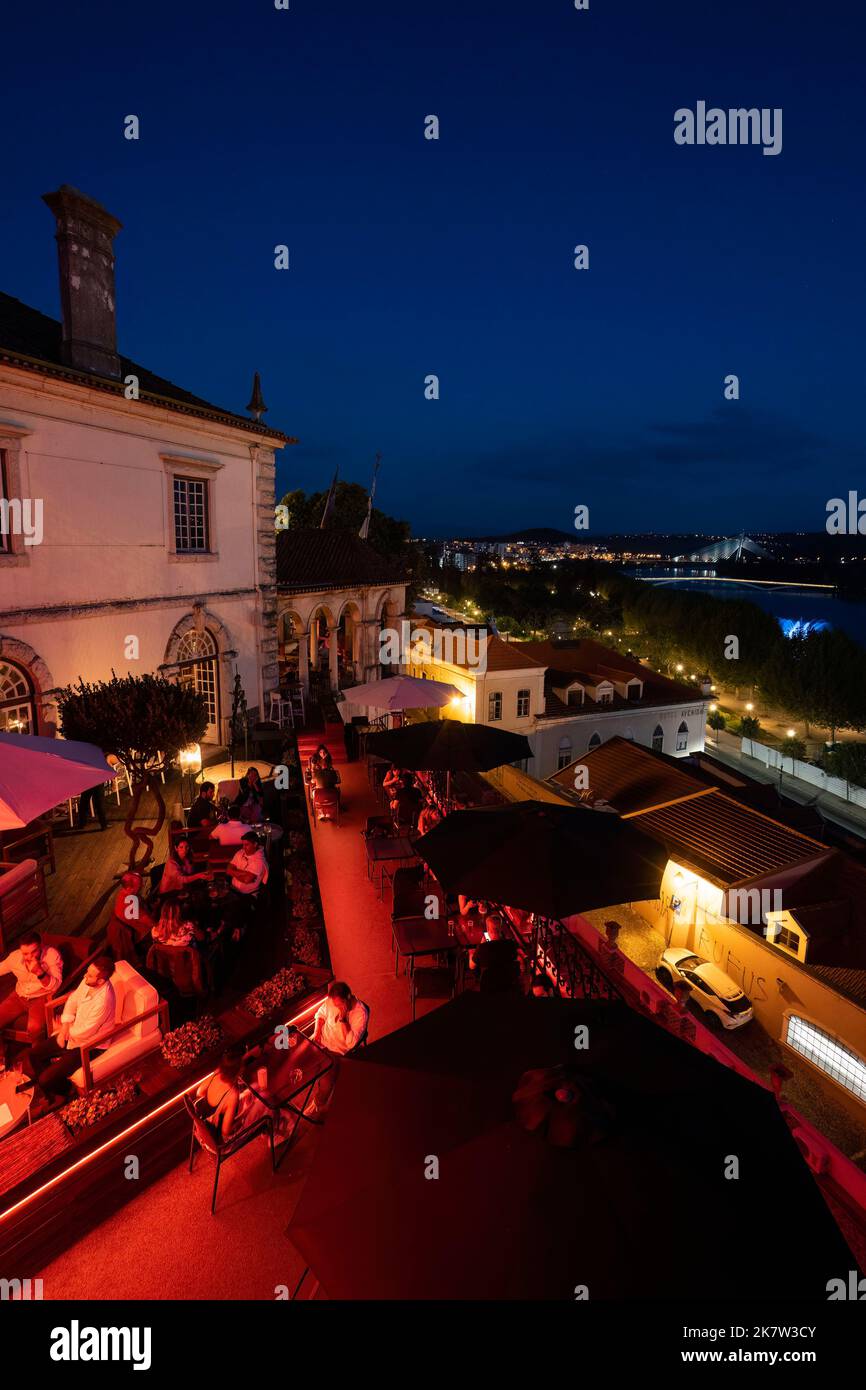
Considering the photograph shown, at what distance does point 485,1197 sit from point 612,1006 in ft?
5.79

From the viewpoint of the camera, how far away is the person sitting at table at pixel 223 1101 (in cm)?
514

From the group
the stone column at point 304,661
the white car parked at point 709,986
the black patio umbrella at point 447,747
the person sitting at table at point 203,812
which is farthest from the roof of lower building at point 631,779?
the person sitting at table at point 203,812

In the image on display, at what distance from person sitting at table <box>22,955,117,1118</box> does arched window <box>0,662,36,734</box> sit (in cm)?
798

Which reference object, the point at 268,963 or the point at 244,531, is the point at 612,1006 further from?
the point at 244,531

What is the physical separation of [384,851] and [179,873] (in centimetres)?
292

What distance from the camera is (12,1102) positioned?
5.71 metres

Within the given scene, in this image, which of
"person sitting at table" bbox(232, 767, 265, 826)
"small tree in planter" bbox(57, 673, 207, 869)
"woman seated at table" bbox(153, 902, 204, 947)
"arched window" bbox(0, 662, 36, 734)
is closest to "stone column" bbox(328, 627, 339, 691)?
"person sitting at table" bbox(232, 767, 265, 826)

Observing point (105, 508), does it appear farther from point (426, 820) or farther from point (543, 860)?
point (543, 860)

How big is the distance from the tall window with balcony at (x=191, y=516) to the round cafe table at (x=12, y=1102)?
41.2ft

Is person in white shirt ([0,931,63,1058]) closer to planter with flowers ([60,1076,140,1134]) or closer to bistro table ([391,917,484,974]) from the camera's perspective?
planter with flowers ([60,1076,140,1134])

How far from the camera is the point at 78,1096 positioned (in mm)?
5910

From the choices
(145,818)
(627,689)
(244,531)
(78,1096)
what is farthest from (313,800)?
(627,689)

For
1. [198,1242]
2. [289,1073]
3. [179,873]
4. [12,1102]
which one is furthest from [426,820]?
[198,1242]

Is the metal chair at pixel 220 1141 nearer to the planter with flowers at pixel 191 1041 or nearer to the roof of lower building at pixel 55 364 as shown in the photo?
the planter with flowers at pixel 191 1041
